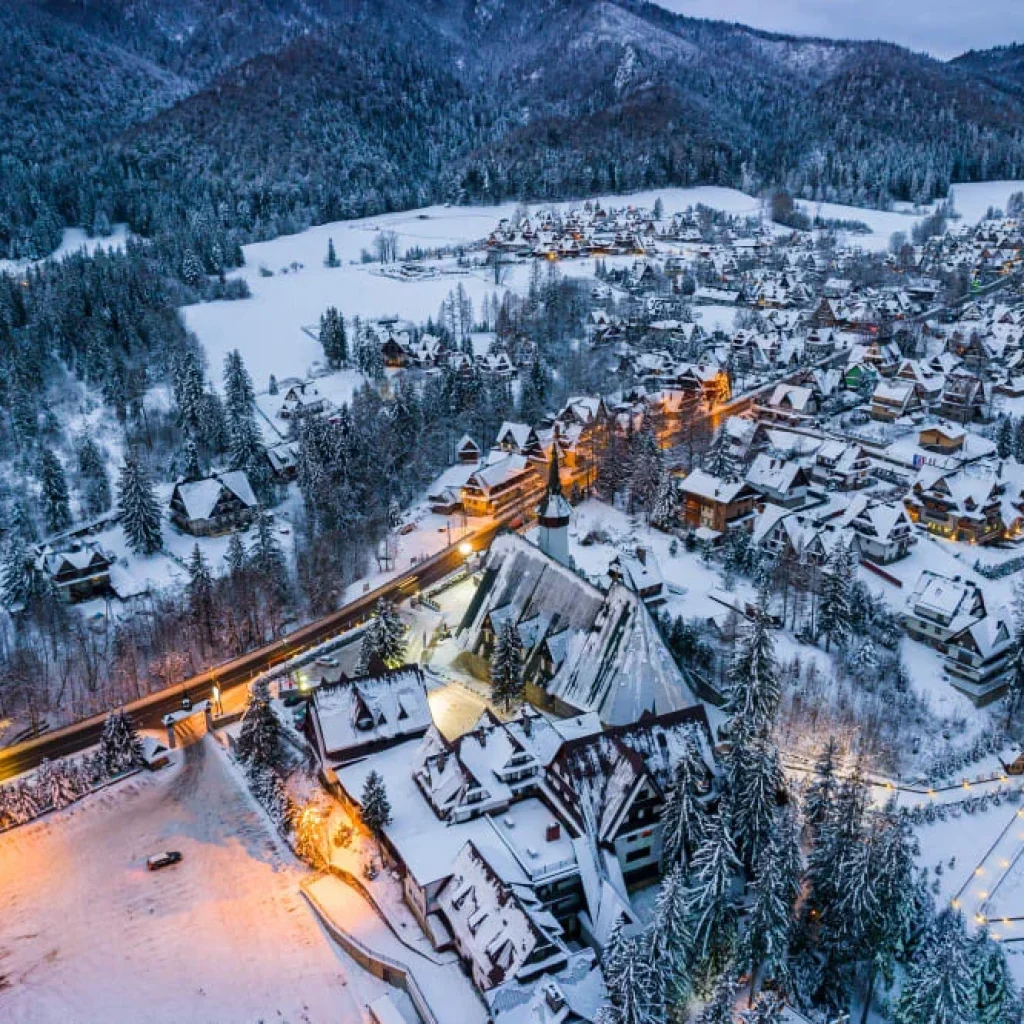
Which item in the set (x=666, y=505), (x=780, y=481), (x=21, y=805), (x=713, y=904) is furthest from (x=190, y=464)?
(x=713, y=904)

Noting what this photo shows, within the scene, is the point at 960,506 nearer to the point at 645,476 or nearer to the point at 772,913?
the point at 645,476

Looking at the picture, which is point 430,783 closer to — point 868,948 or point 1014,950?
point 868,948

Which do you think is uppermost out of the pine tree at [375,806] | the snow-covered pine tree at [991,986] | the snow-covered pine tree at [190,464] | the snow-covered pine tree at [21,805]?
the snow-covered pine tree at [190,464]

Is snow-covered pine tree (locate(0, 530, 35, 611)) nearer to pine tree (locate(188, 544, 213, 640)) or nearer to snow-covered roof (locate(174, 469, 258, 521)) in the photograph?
pine tree (locate(188, 544, 213, 640))

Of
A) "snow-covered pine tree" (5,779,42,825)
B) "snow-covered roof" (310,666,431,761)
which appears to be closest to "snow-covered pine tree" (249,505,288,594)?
"snow-covered roof" (310,666,431,761)

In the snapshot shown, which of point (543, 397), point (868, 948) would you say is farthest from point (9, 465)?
point (868, 948)

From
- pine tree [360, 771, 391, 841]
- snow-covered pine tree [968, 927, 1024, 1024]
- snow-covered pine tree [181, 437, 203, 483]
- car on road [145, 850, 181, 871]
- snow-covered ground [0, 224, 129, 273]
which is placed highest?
snow-covered ground [0, 224, 129, 273]

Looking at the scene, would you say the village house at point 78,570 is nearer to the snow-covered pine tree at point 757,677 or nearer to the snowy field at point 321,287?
the snowy field at point 321,287

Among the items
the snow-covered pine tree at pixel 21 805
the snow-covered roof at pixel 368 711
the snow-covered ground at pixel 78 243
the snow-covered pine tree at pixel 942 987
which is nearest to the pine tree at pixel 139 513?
the snow-covered pine tree at pixel 21 805
